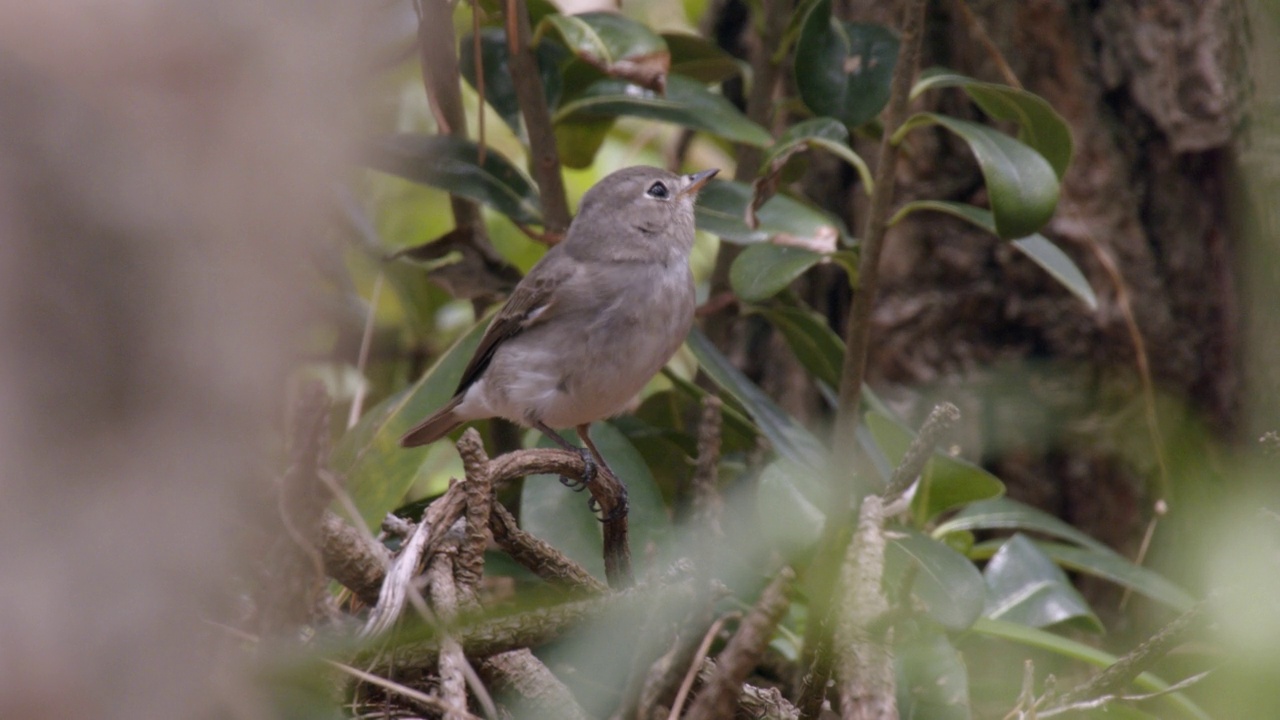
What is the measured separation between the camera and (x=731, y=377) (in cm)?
319

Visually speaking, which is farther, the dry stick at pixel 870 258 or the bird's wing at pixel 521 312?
the bird's wing at pixel 521 312

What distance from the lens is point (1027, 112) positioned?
2.87 m

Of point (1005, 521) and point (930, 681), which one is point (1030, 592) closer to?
point (1005, 521)

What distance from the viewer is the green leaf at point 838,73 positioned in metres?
3.21

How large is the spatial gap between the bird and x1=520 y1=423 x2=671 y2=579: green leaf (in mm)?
157

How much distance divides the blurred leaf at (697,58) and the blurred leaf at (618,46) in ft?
1.70

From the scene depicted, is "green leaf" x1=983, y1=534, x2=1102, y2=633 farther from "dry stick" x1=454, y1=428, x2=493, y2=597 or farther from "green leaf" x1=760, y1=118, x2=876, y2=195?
"dry stick" x1=454, y1=428, x2=493, y2=597

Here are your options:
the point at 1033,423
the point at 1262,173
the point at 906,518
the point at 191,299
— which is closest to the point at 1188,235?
the point at 1033,423

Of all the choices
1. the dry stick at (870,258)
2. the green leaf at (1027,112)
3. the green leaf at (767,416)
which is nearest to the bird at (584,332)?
the green leaf at (767,416)

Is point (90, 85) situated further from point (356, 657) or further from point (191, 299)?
point (356, 657)

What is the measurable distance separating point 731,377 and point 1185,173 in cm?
165

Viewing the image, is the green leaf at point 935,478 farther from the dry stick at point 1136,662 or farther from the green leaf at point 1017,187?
the dry stick at point 1136,662

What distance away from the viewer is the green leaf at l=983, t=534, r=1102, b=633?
2801 millimetres

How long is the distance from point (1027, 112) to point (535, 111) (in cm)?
134
